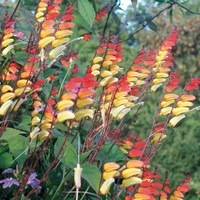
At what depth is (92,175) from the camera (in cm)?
168

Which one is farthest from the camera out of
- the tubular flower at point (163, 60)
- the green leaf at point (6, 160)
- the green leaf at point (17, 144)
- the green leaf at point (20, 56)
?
the tubular flower at point (163, 60)

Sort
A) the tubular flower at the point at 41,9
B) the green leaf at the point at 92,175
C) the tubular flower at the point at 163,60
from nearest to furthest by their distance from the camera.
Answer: the green leaf at the point at 92,175 → the tubular flower at the point at 41,9 → the tubular flower at the point at 163,60

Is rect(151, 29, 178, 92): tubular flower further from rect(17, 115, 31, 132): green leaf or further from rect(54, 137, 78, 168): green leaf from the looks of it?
rect(54, 137, 78, 168): green leaf

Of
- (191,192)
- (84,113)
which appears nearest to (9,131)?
(84,113)

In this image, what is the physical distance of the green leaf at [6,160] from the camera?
6.09 feet

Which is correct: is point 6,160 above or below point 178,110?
below

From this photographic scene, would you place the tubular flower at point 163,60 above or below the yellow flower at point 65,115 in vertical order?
above

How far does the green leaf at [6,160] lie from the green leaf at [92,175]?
0.88 ft

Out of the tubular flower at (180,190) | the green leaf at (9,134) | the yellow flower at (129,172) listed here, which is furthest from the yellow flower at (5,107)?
the tubular flower at (180,190)

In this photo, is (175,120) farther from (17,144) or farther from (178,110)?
(17,144)

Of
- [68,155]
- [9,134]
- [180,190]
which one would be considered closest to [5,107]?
[9,134]

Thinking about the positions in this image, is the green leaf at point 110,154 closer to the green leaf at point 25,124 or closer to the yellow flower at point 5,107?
the green leaf at point 25,124

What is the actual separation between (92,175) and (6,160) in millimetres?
318

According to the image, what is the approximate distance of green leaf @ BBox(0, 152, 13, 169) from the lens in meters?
1.86
